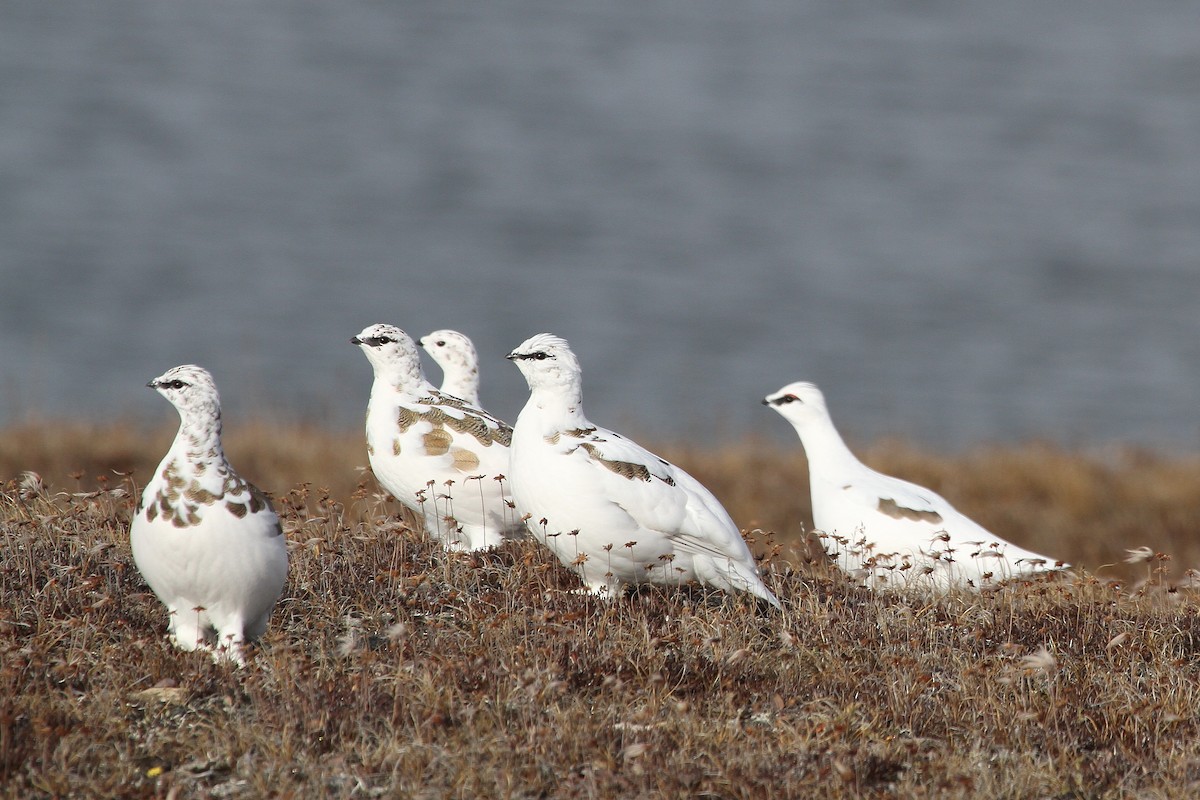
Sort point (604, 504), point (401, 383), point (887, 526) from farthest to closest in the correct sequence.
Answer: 1. point (887, 526)
2. point (401, 383)
3. point (604, 504)

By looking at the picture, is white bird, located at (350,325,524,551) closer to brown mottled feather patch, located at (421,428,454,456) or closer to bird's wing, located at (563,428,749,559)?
brown mottled feather patch, located at (421,428,454,456)

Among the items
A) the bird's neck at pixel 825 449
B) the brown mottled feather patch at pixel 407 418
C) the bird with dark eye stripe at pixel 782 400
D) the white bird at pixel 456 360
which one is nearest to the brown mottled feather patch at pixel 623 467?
the brown mottled feather patch at pixel 407 418

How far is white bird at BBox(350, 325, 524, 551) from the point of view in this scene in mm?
7207

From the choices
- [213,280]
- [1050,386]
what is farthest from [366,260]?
[1050,386]

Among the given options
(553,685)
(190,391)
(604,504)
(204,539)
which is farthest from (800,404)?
(204,539)

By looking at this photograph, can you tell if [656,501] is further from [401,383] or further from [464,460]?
[401,383]

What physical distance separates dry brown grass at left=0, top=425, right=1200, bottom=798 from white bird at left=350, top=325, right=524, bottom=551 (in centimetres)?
18

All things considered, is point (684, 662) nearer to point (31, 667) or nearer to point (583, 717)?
point (583, 717)

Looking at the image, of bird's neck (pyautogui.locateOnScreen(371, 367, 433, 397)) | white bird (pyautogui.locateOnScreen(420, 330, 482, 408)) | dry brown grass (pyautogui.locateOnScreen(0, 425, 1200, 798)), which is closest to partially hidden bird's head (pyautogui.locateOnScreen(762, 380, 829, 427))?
dry brown grass (pyautogui.locateOnScreen(0, 425, 1200, 798))

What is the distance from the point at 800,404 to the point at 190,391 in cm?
424

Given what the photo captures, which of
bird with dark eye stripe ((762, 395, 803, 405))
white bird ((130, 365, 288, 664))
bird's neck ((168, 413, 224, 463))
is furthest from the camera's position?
bird with dark eye stripe ((762, 395, 803, 405))

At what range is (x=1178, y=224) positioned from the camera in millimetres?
41688

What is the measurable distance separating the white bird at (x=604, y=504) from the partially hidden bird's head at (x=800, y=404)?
2.30 meters

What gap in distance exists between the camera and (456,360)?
8.26m
